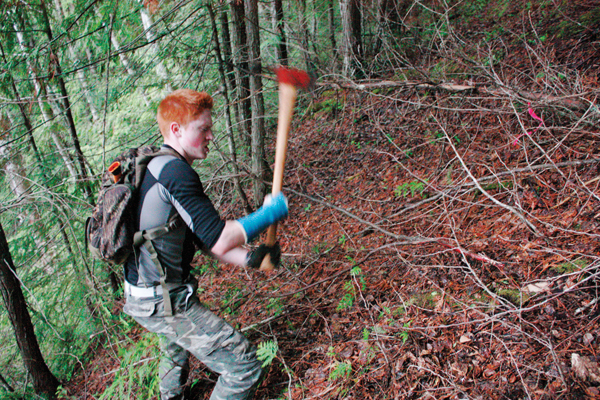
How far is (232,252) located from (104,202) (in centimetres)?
94

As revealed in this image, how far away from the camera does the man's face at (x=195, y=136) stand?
7.99 ft

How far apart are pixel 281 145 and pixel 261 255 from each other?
0.88 meters

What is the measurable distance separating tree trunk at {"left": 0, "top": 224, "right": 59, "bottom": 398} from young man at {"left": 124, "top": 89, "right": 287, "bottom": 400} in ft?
5.88

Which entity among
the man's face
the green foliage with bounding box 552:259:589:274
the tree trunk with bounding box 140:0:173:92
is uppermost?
the tree trunk with bounding box 140:0:173:92

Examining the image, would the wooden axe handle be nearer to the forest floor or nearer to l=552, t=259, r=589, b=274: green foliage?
the forest floor

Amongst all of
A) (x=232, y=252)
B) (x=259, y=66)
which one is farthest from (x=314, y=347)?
(x=259, y=66)

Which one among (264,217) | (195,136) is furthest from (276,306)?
(195,136)

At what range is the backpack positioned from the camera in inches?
88.0

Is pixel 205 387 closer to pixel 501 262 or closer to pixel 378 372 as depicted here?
pixel 378 372

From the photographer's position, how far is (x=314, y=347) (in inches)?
121

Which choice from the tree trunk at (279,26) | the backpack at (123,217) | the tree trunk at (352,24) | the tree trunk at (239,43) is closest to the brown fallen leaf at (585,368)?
the backpack at (123,217)

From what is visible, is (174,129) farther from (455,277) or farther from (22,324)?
(22,324)

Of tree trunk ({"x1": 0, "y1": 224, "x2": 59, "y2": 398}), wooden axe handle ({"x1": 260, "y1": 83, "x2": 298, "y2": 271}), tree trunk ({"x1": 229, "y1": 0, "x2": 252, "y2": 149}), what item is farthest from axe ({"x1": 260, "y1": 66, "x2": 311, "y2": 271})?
tree trunk ({"x1": 0, "y1": 224, "x2": 59, "y2": 398})

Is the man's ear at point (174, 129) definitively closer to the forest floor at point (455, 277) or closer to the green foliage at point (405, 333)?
the forest floor at point (455, 277)
